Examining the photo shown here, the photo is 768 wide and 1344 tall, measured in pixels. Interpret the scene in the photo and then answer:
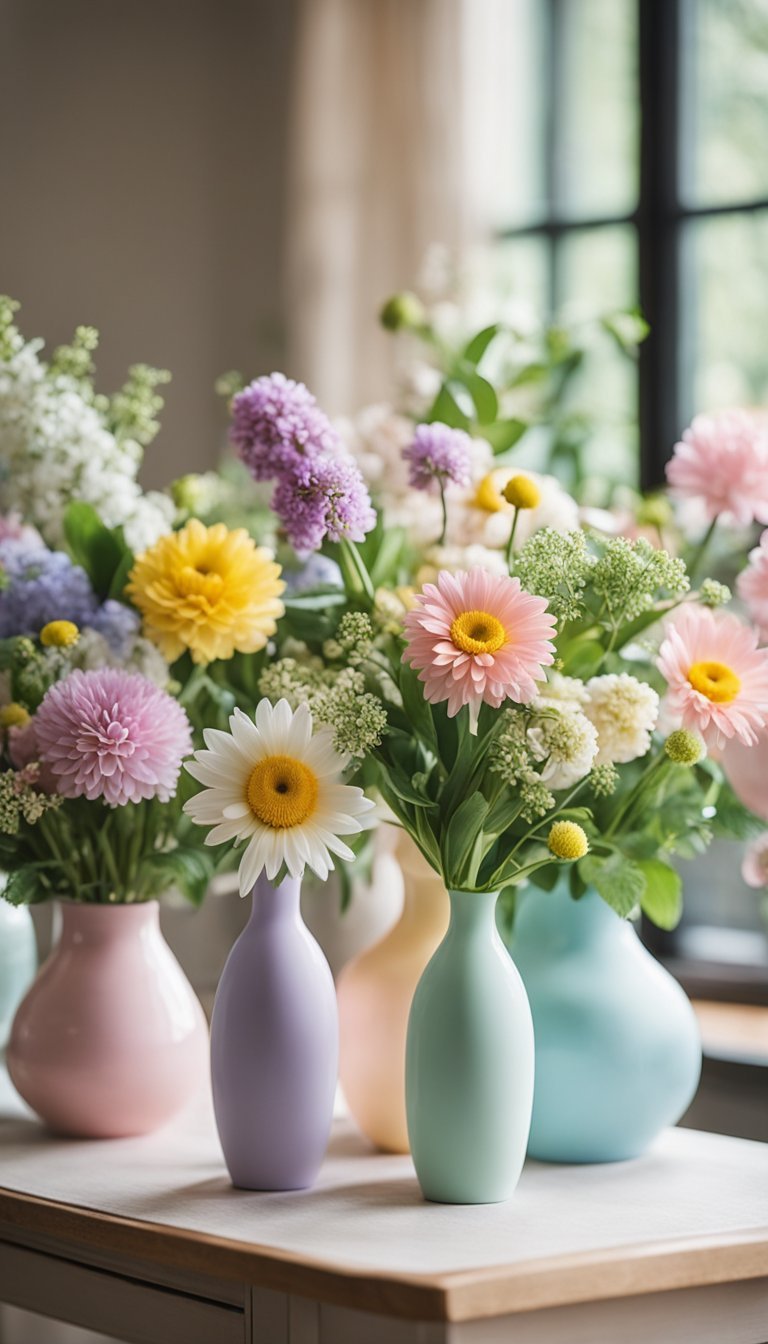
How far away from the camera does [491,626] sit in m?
0.92

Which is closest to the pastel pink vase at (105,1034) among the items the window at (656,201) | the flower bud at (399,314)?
the flower bud at (399,314)

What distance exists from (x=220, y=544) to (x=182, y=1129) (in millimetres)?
446

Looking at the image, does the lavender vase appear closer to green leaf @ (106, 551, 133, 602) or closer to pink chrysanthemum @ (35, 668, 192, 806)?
pink chrysanthemum @ (35, 668, 192, 806)

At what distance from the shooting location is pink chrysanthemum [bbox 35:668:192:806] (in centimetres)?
104

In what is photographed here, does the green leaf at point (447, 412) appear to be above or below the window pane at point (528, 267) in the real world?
below

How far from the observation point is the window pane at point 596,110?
2156 millimetres

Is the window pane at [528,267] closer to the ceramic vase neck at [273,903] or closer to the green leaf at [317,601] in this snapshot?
the green leaf at [317,601]

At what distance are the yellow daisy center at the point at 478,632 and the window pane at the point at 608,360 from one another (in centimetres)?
124

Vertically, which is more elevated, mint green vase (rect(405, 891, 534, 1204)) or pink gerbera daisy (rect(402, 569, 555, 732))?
pink gerbera daisy (rect(402, 569, 555, 732))

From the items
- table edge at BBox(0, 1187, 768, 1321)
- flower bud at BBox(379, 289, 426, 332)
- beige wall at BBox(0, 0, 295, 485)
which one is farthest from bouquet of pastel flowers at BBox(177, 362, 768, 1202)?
beige wall at BBox(0, 0, 295, 485)

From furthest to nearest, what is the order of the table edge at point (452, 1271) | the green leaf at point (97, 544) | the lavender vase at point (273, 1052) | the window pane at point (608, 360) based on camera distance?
1. the window pane at point (608, 360)
2. the green leaf at point (97, 544)
3. the lavender vase at point (273, 1052)
4. the table edge at point (452, 1271)

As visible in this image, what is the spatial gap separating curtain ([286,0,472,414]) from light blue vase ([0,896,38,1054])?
Answer: 3.22ft

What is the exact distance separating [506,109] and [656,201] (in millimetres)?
257

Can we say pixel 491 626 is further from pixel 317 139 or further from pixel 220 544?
pixel 317 139
